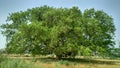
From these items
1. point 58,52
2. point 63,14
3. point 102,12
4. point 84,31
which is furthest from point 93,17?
point 58,52

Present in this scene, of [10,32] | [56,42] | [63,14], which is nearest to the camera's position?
[56,42]

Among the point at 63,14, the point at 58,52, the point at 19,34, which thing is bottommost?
the point at 58,52

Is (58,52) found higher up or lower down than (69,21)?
lower down

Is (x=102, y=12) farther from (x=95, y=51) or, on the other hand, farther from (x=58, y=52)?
(x=58, y=52)

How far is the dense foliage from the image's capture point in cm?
4766

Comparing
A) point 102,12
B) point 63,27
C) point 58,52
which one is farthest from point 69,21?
point 102,12

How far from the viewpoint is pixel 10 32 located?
57094 millimetres

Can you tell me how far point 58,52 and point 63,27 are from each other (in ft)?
13.7

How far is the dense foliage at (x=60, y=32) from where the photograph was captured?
47.7 metres

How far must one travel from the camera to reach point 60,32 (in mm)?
47500

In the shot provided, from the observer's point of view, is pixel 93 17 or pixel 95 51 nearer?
pixel 95 51

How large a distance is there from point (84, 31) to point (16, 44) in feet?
41.1

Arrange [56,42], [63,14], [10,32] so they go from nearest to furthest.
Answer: [56,42]
[63,14]
[10,32]

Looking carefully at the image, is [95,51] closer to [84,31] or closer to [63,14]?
[84,31]
